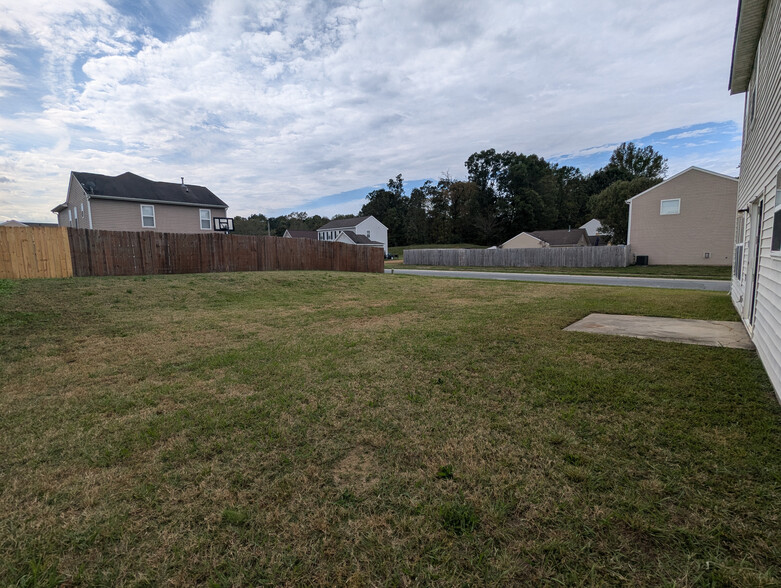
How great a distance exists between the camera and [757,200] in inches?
216

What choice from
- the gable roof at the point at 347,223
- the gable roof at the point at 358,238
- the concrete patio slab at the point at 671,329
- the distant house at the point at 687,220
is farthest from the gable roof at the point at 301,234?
the concrete patio slab at the point at 671,329

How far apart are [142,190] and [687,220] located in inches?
1283

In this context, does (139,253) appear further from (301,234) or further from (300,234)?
(301,234)

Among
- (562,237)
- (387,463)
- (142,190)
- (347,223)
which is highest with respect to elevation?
(347,223)

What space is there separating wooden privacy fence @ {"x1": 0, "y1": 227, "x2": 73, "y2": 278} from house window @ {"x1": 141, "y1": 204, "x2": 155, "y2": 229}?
11.4 metres

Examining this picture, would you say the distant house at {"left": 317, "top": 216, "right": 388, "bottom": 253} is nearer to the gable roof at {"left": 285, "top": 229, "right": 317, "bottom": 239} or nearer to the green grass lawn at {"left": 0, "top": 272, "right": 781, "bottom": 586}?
the gable roof at {"left": 285, "top": 229, "right": 317, "bottom": 239}

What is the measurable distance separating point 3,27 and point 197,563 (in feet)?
40.0

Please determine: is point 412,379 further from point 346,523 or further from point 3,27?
point 3,27

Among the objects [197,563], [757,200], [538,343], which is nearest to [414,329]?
[538,343]

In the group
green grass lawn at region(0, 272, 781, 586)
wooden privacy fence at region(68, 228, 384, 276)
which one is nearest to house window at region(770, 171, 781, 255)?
green grass lawn at region(0, 272, 781, 586)

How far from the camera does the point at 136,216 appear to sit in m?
20.8

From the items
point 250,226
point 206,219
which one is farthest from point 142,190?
point 250,226

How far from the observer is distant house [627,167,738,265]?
66.3 ft

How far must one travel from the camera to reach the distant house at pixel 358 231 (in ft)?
151
